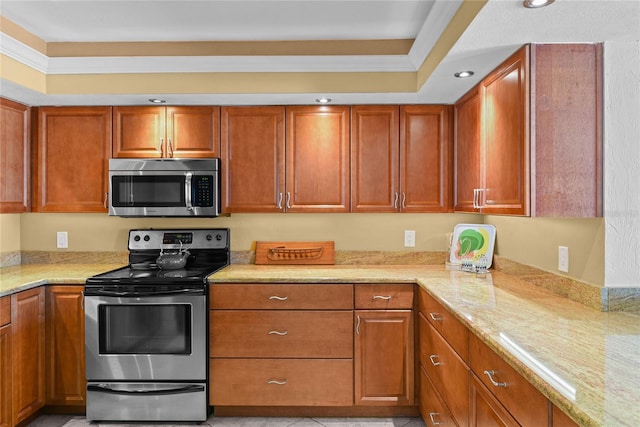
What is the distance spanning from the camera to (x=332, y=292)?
2.59 metres

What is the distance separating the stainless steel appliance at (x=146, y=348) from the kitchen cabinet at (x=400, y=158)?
129 centimetres

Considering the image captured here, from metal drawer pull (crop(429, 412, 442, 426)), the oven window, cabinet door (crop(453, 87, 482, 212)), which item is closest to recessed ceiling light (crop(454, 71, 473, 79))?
cabinet door (crop(453, 87, 482, 212))

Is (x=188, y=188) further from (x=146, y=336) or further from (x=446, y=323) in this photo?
(x=446, y=323)

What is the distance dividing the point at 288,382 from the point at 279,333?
1.01 feet

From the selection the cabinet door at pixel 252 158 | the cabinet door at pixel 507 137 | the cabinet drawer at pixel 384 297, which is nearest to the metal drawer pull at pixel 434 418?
the cabinet drawer at pixel 384 297

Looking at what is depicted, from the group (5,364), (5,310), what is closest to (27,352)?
(5,364)

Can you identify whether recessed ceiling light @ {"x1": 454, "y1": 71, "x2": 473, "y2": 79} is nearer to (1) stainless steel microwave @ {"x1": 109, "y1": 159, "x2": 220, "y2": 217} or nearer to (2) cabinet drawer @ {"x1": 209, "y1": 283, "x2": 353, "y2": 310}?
(2) cabinet drawer @ {"x1": 209, "y1": 283, "x2": 353, "y2": 310}

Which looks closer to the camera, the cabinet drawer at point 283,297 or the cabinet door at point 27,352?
the cabinet door at point 27,352

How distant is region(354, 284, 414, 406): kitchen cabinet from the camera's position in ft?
8.46

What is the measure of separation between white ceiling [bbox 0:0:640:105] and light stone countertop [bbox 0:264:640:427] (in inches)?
45.0

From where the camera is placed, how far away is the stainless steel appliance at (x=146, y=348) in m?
2.53

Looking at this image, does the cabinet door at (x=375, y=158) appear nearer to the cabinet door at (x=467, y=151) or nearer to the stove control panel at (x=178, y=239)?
the cabinet door at (x=467, y=151)

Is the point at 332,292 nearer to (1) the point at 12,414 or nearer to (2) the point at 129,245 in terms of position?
(2) the point at 129,245

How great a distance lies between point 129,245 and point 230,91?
1.39 metres
